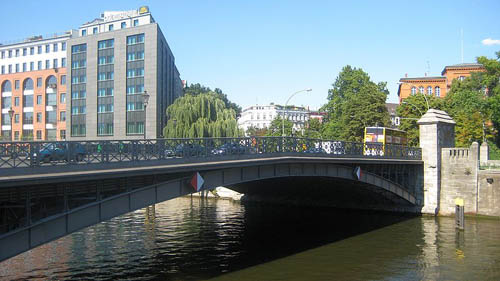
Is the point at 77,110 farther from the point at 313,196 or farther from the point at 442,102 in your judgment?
the point at 442,102

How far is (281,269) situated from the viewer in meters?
21.0

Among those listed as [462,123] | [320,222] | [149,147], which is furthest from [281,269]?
[462,123]

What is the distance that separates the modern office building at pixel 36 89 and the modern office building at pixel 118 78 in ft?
22.4

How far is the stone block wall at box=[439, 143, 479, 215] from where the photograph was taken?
3553cm

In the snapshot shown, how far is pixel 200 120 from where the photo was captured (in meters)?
53.1

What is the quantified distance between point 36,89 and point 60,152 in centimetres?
7582

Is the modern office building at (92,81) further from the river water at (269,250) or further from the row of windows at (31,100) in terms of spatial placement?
the river water at (269,250)

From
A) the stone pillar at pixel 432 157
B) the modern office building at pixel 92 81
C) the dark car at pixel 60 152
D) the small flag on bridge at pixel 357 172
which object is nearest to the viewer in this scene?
the dark car at pixel 60 152

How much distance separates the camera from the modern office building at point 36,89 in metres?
79.9

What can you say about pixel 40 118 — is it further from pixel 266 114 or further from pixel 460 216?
pixel 266 114

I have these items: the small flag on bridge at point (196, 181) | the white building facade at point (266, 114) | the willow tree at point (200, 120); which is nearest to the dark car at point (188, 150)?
the small flag on bridge at point (196, 181)

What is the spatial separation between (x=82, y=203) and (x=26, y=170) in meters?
2.45

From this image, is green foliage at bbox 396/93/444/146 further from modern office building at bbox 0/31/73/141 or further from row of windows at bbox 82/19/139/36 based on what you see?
modern office building at bbox 0/31/73/141

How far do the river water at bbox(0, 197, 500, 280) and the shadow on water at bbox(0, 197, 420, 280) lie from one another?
0.16ft
